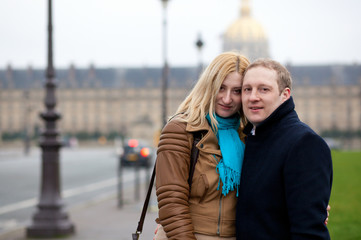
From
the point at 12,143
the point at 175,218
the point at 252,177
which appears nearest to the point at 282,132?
the point at 252,177

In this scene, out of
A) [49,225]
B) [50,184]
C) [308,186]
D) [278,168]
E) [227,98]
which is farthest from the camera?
[50,184]

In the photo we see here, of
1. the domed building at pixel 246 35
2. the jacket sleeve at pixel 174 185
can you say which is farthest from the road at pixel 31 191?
the domed building at pixel 246 35

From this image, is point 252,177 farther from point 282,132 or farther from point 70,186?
point 70,186

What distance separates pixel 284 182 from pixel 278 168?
0.22ft

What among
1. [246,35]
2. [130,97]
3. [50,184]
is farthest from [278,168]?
[246,35]

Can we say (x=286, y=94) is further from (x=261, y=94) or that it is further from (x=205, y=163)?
(x=205, y=163)

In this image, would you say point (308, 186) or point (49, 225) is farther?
point (49, 225)

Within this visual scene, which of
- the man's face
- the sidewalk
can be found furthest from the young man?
the sidewalk

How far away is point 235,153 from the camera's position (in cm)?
238

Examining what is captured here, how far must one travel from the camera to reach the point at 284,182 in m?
2.08

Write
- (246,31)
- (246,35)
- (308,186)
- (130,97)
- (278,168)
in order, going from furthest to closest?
(246,31) < (246,35) < (130,97) < (278,168) < (308,186)

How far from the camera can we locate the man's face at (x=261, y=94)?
225 centimetres

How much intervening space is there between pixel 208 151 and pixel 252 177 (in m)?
0.25

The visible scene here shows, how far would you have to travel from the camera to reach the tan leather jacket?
89.1 inches
